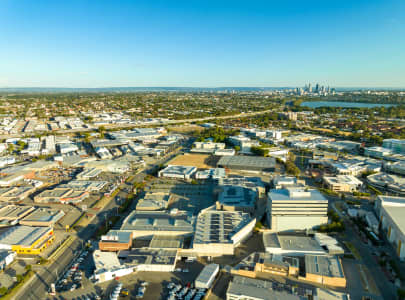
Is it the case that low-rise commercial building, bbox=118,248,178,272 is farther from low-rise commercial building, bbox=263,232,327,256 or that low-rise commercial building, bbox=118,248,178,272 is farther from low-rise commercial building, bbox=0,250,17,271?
low-rise commercial building, bbox=0,250,17,271

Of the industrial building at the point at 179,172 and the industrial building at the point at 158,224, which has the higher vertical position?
the industrial building at the point at 179,172

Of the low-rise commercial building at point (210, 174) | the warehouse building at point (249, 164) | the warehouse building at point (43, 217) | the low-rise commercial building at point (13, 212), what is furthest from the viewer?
the warehouse building at point (249, 164)

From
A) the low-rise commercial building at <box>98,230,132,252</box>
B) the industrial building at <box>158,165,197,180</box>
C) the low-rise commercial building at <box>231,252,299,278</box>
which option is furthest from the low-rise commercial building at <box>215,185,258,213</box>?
the low-rise commercial building at <box>98,230,132,252</box>

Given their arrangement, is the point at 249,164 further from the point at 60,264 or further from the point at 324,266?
the point at 60,264

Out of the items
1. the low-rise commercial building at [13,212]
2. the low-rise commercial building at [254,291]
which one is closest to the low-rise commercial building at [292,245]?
the low-rise commercial building at [254,291]

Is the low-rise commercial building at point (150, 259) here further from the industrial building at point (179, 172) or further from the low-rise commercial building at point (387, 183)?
the low-rise commercial building at point (387, 183)

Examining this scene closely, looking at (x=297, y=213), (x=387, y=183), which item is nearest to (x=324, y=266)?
(x=297, y=213)
